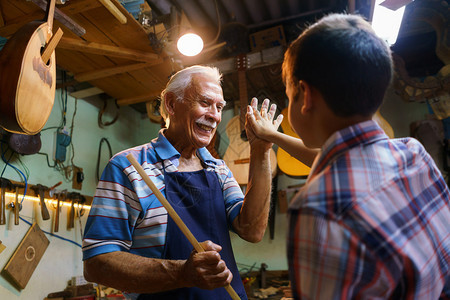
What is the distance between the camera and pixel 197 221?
1562 millimetres

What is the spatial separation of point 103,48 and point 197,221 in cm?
306

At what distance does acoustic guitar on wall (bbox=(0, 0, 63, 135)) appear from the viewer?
2.18 metres

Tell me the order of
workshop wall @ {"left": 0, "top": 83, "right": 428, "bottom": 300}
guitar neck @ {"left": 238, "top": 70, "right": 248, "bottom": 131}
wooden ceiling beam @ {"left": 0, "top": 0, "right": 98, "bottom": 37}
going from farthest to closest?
guitar neck @ {"left": 238, "top": 70, "right": 248, "bottom": 131}, workshop wall @ {"left": 0, "top": 83, "right": 428, "bottom": 300}, wooden ceiling beam @ {"left": 0, "top": 0, "right": 98, "bottom": 37}

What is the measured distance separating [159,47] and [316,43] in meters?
3.48

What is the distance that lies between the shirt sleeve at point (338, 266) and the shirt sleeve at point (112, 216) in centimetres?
88

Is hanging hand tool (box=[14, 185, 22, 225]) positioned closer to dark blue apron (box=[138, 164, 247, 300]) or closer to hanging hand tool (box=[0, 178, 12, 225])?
hanging hand tool (box=[0, 178, 12, 225])

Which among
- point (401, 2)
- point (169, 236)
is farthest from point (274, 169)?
point (169, 236)

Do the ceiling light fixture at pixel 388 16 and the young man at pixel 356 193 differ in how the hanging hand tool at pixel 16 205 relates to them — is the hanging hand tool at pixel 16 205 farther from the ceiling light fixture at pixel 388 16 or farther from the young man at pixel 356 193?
the ceiling light fixture at pixel 388 16

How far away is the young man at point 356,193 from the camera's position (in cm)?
69

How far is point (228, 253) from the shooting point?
1590mm

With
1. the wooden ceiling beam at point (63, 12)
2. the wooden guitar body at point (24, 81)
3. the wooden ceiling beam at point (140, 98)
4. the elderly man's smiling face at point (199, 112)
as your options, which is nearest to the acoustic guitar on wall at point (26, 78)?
the wooden guitar body at point (24, 81)

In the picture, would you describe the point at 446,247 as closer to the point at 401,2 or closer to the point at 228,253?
the point at 228,253

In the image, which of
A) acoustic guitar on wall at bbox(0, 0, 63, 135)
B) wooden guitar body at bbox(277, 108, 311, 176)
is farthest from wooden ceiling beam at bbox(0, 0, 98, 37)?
wooden guitar body at bbox(277, 108, 311, 176)

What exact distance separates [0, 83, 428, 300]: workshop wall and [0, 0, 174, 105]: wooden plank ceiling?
719 mm
